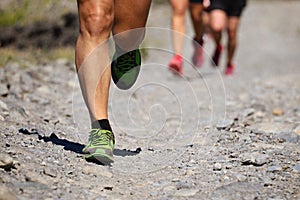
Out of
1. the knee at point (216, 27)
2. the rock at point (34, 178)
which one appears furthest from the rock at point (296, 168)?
the knee at point (216, 27)

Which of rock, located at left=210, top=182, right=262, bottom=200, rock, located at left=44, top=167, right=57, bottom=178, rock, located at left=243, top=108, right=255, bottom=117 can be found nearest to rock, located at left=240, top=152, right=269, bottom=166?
rock, located at left=210, top=182, right=262, bottom=200

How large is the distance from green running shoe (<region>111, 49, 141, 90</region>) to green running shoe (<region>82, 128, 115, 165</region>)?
2.06 ft

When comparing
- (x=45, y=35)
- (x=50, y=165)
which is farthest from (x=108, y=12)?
(x=45, y=35)

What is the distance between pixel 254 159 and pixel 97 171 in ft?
2.72

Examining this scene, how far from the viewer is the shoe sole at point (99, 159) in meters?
3.20

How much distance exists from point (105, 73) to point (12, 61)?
340 centimetres

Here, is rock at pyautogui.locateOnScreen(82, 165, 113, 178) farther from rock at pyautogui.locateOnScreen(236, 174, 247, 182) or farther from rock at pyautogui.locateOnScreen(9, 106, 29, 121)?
rock at pyautogui.locateOnScreen(9, 106, 29, 121)

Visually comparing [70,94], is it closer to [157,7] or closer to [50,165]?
[50,165]

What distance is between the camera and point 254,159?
334 cm

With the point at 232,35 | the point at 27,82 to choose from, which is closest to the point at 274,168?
the point at 27,82

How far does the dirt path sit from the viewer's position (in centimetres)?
295

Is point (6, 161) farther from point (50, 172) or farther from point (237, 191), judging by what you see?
point (237, 191)

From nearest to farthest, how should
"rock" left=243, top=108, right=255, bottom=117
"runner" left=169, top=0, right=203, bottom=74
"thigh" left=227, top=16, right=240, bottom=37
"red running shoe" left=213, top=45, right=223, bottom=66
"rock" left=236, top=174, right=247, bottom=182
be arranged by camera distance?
1. "rock" left=236, top=174, right=247, bottom=182
2. "rock" left=243, top=108, right=255, bottom=117
3. "runner" left=169, top=0, right=203, bottom=74
4. "thigh" left=227, top=16, right=240, bottom=37
5. "red running shoe" left=213, top=45, right=223, bottom=66

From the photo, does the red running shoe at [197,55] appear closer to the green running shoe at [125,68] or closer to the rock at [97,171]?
the green running shoe at [125,68]
